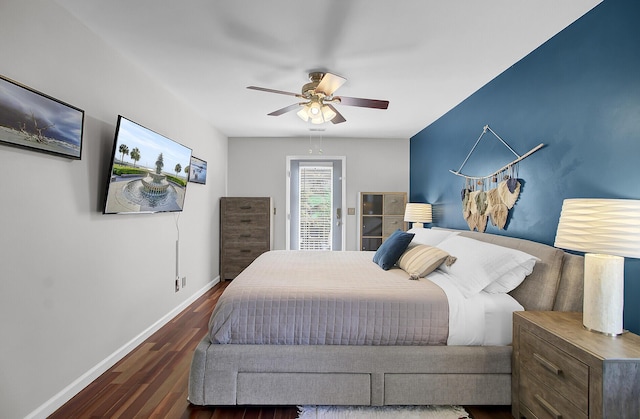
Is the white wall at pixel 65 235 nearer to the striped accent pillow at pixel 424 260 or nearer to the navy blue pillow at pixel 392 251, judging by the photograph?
the navy blue pillow at pixel 392 251

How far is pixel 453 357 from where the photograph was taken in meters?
1.82

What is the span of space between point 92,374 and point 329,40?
112 inches

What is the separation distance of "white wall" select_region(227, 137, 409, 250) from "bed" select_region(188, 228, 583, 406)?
338 centimetres

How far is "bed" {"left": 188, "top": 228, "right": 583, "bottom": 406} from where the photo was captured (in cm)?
180

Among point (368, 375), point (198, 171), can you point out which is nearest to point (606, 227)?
point (368, 375)

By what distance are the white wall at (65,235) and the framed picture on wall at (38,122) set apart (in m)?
0.08

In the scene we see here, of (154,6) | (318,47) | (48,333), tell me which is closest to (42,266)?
(48,333)

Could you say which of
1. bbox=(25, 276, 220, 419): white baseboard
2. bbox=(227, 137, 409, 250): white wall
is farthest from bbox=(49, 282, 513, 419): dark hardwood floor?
bbox=(227, 137, 409, 250): white wall

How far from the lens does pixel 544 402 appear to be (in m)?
1.49

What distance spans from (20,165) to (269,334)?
161 cm

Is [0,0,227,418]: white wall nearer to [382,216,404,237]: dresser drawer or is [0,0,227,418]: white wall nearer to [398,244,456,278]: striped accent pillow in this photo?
[398,244,456,278]: striped accent pillow

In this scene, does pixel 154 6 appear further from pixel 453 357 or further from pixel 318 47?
pixel 453 357

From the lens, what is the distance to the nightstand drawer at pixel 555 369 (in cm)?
129

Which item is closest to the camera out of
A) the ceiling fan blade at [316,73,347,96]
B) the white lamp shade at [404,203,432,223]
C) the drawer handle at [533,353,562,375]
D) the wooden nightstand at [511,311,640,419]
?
the wooden nightstand at [511,311,640,419]
